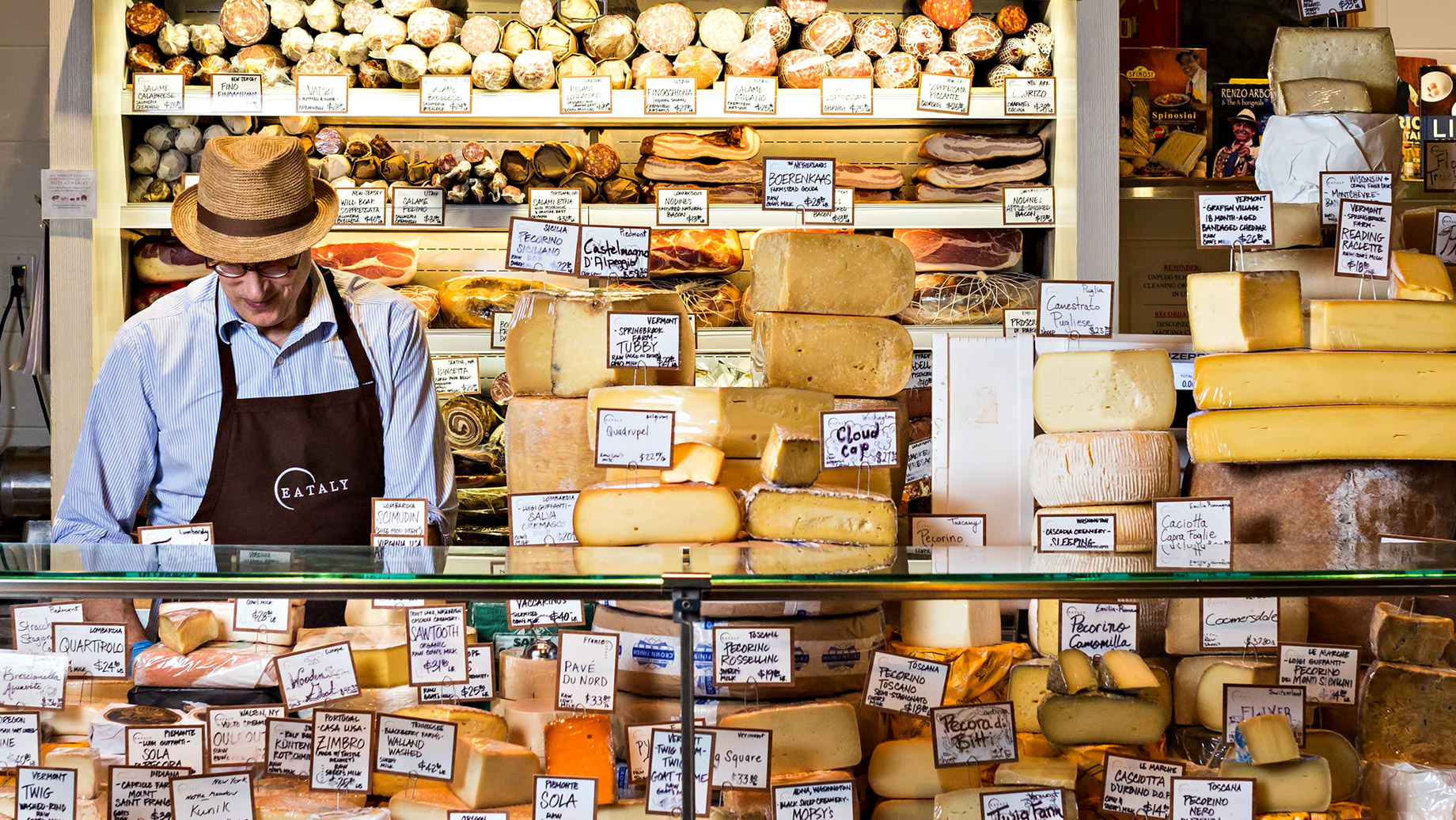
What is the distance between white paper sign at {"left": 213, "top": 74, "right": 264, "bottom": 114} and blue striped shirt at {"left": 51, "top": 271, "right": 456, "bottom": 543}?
4.31ft

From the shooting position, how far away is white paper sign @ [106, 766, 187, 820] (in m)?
1.42

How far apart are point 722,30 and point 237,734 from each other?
283 centimetres

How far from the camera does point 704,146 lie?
12.1 feet

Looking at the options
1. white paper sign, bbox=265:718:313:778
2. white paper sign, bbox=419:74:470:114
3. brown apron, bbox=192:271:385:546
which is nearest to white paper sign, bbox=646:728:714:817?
white paper sign, bbox=265:718:313:778

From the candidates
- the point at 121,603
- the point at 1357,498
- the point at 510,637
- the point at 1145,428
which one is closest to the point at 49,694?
the point at 121,603

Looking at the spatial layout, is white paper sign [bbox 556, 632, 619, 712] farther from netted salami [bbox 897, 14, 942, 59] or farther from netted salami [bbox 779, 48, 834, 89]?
netted salami [bbox 897, 14, 942, 59]

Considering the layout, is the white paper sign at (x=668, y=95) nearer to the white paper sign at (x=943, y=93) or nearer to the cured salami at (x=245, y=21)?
the white paper sign at (x=943, y=93)

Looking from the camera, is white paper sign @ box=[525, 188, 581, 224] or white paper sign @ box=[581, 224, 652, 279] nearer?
white paper sign @ box=[581, 224, 652, 279]

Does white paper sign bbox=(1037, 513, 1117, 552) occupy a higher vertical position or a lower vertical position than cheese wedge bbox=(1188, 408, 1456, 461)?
lower

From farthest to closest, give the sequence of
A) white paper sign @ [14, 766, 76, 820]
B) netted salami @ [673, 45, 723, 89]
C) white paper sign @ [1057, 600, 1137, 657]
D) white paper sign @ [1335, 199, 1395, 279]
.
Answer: netted salami @ [673, 45, 723, 89] < white paper sign @ [1335, 199, 1395, 279] < white paper sign @ [1057, 600, 1137, 657] < white paper sign @ [14, 766, 76, 820]

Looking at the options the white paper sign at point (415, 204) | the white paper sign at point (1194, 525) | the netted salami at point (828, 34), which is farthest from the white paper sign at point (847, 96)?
the white paper sign at point (1194, 525)

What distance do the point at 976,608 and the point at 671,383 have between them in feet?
2.14

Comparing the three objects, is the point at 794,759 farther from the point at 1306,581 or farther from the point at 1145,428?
the point at 1145,428

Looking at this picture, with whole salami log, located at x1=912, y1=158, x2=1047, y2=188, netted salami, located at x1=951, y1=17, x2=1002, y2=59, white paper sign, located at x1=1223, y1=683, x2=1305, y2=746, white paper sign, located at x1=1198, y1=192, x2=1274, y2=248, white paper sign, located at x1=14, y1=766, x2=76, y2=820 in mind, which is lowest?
white paper sign, located at x1=14, y1=766, x2=76, y2=820
